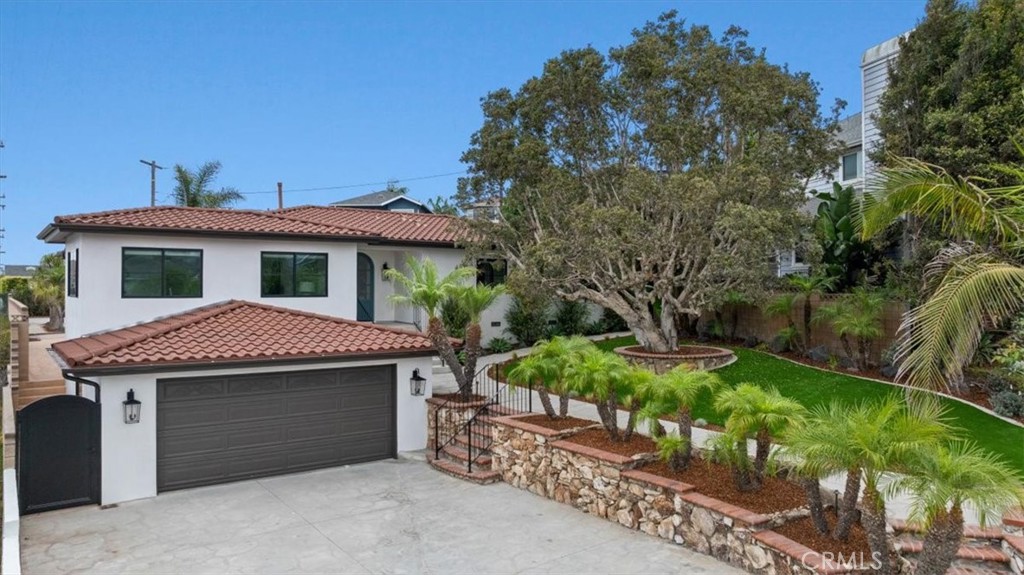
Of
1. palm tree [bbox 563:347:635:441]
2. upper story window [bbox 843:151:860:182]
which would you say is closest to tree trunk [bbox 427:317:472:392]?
palm tree [bbox 563:347:635:441]

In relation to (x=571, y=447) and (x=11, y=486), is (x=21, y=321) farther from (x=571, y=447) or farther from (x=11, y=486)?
(x=571, y=447)

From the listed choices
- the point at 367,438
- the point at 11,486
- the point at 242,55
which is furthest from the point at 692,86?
the point at 242,55

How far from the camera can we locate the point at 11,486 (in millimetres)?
10195

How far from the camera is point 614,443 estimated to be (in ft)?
35.0

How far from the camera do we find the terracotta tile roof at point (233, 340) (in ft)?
36.8

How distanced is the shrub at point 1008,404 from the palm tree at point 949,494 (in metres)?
7.40

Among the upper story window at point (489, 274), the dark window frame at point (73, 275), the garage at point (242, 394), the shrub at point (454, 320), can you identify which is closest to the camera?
the garage at point (242, 394)

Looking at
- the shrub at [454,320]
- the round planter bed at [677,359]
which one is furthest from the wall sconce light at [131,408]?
the round planter bed at [677,359]

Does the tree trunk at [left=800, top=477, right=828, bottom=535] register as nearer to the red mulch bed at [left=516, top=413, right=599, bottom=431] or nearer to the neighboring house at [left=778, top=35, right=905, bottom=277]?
the red mulch bed at [left=516, top=413, right=599, bottom=431]

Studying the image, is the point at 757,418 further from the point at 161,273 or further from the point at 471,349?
the point at 161,273

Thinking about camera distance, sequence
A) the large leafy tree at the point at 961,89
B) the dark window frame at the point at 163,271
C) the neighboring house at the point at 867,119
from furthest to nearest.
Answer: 1. the neighboring house at the point at 867,119
2. the dark window frame at the point at 163,271
3. the large leafy tree at the point at 961,89

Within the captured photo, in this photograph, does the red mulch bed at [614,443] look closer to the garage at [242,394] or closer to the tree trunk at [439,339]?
the tree trunk at [439,339]

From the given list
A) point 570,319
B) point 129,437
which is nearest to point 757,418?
point 129,437

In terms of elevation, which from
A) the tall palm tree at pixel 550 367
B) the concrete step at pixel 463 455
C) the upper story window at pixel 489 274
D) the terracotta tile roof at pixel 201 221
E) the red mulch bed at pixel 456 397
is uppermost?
the terracotta tile roof at pixel 201 221
